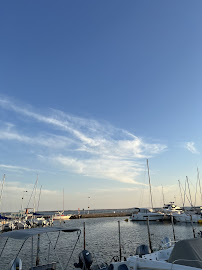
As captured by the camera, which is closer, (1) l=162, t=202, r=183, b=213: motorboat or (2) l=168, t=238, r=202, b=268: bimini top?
(2) l=168, t=238, r=202, b=268: bimini top

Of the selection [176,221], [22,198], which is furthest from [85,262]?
[22,198]

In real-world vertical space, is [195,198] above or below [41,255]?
above

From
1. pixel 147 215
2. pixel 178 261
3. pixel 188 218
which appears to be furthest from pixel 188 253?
pixel 147 215

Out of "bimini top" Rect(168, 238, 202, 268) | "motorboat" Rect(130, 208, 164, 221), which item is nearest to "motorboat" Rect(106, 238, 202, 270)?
"bimini top" Rect(168, 238, 202, 268)

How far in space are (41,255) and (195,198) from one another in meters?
62.6

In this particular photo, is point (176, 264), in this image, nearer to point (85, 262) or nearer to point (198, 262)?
point (198, 262)

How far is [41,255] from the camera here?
24.7m

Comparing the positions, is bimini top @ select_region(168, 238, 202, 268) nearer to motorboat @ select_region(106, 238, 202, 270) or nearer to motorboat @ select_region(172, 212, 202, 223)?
motorboat @ select_region(106, 238, 202, 270)

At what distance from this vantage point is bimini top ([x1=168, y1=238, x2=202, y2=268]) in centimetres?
→ 987

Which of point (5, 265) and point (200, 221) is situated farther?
point (200, 221)

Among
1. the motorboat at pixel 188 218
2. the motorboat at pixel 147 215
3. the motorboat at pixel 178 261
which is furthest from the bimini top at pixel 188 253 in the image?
the motorboat at pixel 147 215

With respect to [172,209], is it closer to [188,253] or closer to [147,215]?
[147,215]

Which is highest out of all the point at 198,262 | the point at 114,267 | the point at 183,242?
the point at 183,242

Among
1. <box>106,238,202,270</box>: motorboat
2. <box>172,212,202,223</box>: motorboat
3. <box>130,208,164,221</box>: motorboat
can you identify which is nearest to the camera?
<box>106,238,202,270</box>: motorboat
